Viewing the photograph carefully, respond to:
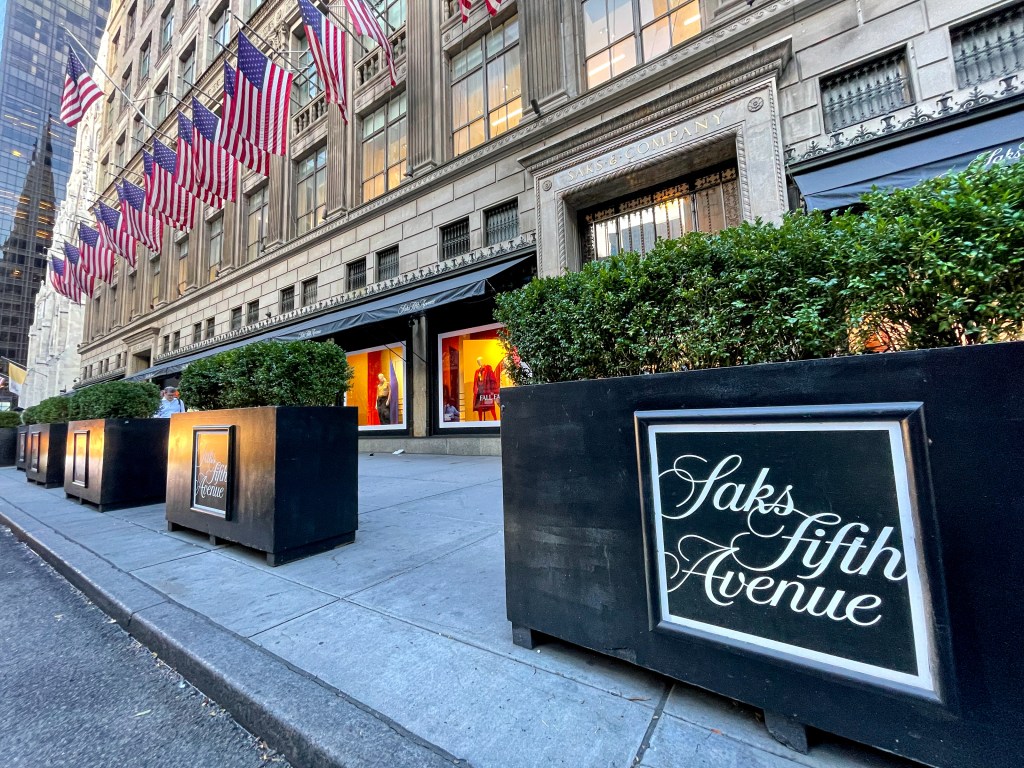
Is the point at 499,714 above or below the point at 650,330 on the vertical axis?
below

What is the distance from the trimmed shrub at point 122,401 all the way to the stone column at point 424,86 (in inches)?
376

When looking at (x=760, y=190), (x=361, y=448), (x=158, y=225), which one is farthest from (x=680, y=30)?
(x=158, y=225)

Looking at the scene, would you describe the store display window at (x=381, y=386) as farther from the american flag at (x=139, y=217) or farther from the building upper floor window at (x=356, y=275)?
the american flag at (x=139, y=217)

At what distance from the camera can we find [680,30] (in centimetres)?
934

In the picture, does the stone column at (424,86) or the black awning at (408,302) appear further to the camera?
the stone column at (424,86)

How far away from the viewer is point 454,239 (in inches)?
496

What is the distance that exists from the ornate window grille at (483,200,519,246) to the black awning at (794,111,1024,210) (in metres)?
6.18

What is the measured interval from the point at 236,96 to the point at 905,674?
51.4 ft

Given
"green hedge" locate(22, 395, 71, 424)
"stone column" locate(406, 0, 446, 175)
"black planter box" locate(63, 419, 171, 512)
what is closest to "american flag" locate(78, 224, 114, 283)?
"green hedge" locate(22, 395, 71, 424)

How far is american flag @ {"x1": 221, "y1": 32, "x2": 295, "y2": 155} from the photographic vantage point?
11.4 meters

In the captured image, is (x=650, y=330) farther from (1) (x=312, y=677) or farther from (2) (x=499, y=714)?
(1) (x=312, y=677)

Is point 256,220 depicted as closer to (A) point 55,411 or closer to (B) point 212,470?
(A) point 55,411

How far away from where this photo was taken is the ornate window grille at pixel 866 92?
7.22m

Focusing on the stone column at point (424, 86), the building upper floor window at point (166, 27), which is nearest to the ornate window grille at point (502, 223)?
the stone column at point (424, 86)
